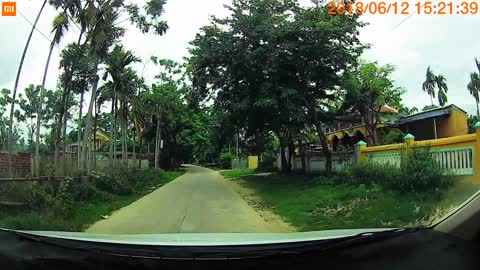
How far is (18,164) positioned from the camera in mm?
15094

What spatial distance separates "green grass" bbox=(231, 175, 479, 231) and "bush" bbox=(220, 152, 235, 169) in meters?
54.9

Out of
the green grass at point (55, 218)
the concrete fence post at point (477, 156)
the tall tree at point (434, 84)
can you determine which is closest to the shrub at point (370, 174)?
the concrete fence post at point (477, 156)

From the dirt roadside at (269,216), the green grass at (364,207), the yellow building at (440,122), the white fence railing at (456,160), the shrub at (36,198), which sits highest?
the yellow building at (440,122)

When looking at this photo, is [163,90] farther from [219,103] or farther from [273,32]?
[273,32]

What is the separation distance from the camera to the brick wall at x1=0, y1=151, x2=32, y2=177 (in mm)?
14132

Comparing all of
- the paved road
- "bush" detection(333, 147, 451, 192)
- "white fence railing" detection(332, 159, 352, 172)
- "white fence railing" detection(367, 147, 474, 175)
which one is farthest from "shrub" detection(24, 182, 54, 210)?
"white fence railing" detection(332, 159, 352, 172)

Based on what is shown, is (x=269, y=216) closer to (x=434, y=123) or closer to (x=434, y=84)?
(x=434, y=123)

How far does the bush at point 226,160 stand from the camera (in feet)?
228

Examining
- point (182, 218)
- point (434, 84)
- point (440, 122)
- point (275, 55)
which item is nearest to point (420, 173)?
point (182, 218)

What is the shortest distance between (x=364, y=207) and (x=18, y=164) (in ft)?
37.6

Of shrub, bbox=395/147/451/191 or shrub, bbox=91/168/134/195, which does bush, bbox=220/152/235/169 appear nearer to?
shrub, bbox=91/168/134/195

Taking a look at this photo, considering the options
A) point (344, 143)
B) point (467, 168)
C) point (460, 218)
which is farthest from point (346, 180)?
point (344, 143)

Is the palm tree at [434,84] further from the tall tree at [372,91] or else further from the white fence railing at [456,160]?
the white fence railing at [456,160]

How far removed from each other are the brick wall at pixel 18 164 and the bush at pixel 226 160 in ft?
175
